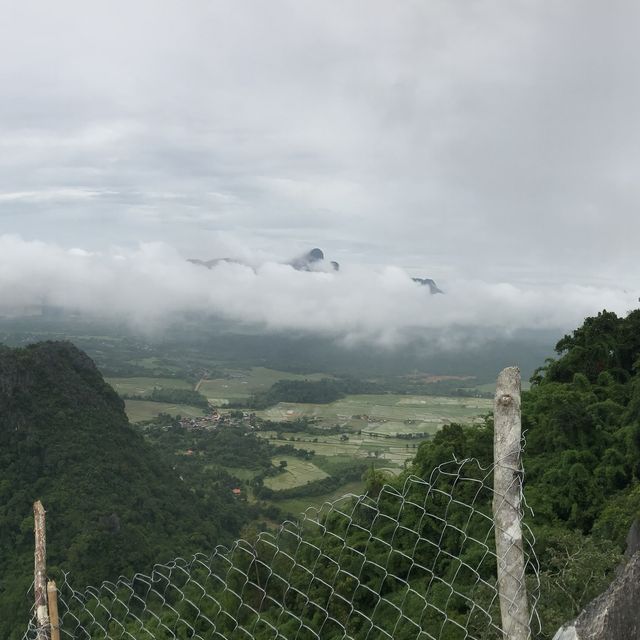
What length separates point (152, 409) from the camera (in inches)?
3152

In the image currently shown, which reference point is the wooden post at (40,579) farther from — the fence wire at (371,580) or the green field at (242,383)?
the green field at (242,383)

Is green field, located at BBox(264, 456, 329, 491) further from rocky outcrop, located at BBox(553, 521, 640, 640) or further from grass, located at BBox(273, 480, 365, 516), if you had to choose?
rocky outcrop, located at BBox(553, 521, 640, 640)

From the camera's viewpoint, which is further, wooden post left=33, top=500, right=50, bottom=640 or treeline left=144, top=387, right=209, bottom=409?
treeline left=144, top=387, right=209, bottom=409

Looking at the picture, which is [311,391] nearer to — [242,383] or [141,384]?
[242,383]

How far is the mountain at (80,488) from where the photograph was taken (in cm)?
2620

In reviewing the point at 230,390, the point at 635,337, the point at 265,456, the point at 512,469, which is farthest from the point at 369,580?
the point at 230,390

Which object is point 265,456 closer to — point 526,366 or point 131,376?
A: point 131,376

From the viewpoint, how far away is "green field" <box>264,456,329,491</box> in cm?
5000

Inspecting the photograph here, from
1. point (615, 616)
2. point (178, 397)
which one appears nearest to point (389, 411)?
point (178, 397)

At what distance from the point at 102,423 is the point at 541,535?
1431 inches

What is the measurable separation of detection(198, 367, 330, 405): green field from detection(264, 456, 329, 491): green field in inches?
1438

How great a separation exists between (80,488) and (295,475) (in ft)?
81.1

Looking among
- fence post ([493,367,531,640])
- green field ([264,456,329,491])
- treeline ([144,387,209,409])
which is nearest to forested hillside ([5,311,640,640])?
fence post ([493,367,531,640])

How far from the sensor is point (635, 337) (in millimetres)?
17141
